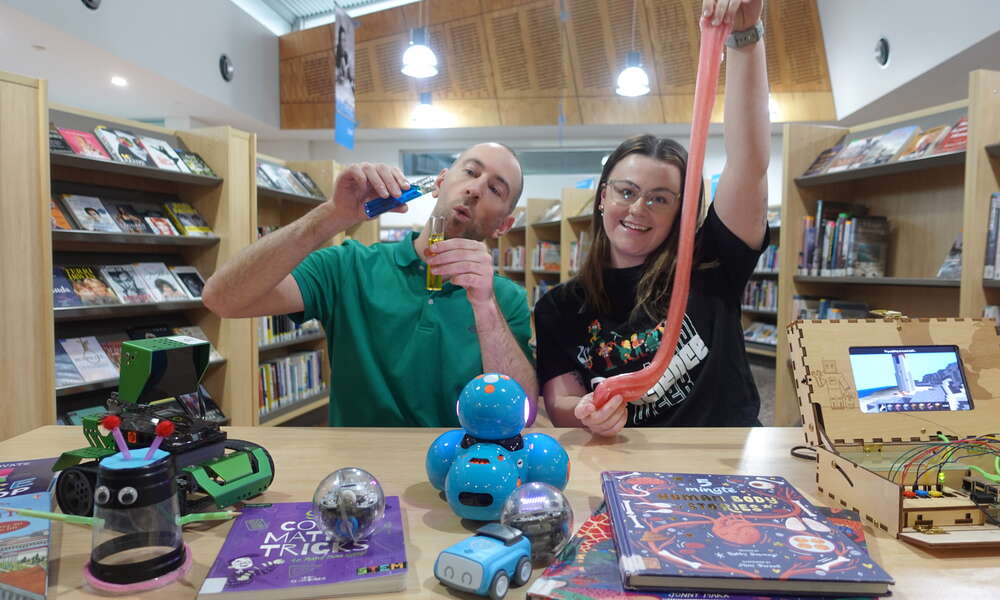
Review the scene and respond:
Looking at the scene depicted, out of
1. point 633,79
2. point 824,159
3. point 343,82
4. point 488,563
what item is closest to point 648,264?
point 488,563

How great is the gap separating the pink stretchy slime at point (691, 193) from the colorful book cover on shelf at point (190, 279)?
317 centimetres

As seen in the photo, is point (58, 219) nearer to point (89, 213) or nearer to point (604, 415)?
point (89, 213)

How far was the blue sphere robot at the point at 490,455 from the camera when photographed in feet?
2.74

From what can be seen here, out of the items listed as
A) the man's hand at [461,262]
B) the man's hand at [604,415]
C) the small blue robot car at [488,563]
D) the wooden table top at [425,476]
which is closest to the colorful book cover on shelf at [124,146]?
the wooden table top at [425,476]

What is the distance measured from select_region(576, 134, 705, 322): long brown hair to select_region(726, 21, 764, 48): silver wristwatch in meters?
0.31

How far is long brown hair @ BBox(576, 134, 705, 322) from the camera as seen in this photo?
1.55 meters

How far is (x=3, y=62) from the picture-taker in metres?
5.88

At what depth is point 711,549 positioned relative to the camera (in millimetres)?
701

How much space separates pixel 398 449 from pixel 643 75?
6152mm

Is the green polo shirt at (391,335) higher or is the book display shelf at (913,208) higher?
the book display shelf at (913,208)

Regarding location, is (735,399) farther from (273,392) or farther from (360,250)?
(273,392)

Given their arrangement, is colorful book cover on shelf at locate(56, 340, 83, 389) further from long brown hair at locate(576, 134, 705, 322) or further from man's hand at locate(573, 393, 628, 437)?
man's hand at locate(573, 393, 628, 437)

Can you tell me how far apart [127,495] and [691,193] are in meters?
0.94

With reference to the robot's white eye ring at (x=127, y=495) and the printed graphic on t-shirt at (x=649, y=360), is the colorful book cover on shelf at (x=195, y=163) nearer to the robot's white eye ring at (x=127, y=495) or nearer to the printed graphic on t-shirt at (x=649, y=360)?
the printed graphic on t-shirt at (x=649, y=360)
